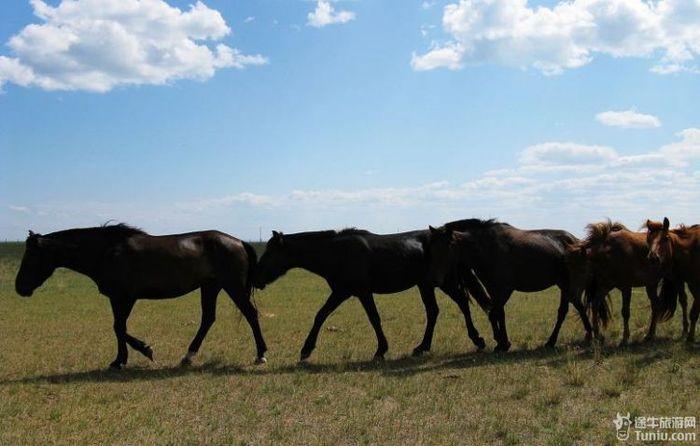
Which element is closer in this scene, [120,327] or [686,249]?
[120,327]

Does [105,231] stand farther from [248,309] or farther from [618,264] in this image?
[618,264]

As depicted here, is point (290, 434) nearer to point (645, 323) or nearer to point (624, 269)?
point (624, 269)

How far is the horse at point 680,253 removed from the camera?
10.2 meters

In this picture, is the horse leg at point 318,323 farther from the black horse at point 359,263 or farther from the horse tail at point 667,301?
the horse tail at point 667,301

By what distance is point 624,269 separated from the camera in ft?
35.0

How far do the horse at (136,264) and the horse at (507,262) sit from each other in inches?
140

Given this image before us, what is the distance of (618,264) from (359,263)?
4.41 metres

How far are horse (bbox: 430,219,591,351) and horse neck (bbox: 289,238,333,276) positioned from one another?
6.11ft

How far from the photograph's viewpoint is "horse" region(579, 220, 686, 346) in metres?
10.6

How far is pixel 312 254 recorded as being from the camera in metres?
11.1

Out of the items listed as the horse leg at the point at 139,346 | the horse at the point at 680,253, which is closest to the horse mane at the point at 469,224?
the horse at the point at 680,253

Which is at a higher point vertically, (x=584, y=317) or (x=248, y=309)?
(x=248, y=309)

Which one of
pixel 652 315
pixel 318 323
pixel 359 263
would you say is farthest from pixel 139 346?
pixel 652 315

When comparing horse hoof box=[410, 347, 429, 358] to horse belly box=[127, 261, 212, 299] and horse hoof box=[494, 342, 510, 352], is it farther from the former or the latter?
horse belly box=[127, 261, 212, 299]
